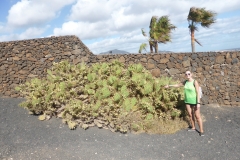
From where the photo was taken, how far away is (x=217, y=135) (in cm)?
642

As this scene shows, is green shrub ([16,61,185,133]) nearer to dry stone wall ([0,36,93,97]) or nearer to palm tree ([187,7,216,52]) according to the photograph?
dry stone wall ([0,36,93,97])

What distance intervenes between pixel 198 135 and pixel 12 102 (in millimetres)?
6807

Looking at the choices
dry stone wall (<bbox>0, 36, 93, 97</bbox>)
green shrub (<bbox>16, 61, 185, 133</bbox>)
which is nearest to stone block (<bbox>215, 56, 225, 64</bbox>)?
green shrub (<bbox>16, 61, 185, 133</bbox>)

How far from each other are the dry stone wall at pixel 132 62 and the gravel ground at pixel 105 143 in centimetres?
228

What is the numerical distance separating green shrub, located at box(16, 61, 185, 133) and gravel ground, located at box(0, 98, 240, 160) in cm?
35

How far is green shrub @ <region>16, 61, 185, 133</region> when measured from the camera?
6973 mm

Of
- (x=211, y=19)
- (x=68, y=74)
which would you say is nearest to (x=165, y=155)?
(x=68, y=74)

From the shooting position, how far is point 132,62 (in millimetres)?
9891

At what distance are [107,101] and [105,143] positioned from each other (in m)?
1.59

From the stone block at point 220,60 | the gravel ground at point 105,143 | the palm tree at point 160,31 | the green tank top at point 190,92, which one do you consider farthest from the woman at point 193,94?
the palm tree at point 160,31

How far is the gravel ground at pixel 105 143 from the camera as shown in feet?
17.9

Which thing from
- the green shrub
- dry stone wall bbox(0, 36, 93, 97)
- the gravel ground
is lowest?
the gravel ground

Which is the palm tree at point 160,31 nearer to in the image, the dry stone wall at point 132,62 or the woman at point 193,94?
the dry stone wall at point 132,62

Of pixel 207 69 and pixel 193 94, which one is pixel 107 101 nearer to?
pixel 193 94
